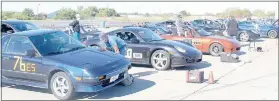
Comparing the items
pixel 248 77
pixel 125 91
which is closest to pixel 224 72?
pixel 248 77

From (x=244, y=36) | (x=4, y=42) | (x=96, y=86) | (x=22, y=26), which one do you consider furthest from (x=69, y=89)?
(x=244, y=36)

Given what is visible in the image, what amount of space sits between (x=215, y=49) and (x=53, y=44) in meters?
7.44

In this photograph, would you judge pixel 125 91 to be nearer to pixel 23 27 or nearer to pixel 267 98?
pixel 267 98

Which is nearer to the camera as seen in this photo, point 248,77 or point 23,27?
point 248,77

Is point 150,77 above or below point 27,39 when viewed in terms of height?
below

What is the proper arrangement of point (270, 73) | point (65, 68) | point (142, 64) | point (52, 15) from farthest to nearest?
point (52, 15), point (142, 64), point (270, 73), point (65, 68)

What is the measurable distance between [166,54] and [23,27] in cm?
539

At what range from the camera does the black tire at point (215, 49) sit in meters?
12.9

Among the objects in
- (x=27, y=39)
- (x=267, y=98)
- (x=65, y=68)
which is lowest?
(x=267, y=98)

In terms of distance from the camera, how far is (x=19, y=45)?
23.2 ft

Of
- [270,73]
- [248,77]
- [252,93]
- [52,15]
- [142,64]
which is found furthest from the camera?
[52,15]

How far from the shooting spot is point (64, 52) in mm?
6918

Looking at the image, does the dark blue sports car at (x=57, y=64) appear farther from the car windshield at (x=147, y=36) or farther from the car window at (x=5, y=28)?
the car window at (x=5, y=28)

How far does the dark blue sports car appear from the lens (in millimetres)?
6238
